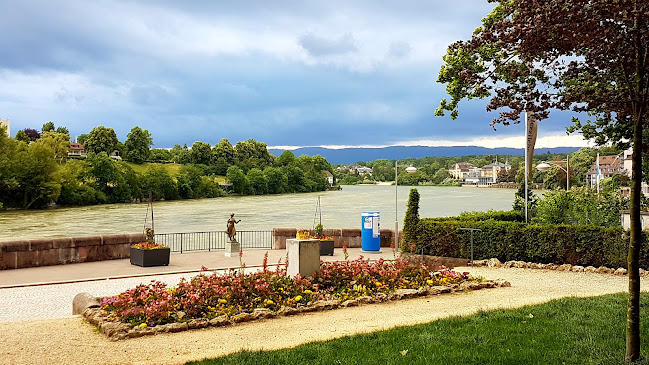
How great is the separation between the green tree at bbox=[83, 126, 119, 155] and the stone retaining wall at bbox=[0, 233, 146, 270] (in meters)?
93.8

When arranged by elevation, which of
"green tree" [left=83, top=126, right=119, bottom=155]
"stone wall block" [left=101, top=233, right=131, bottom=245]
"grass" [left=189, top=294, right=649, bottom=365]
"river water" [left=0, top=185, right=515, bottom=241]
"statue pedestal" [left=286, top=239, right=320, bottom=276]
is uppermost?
"green tree" [left=83, top=126, right=119, bottom=155]

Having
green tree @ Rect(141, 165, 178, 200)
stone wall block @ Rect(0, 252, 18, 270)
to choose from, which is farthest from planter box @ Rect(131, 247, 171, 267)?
green tree @ Rect(141, 165, 178, 200)

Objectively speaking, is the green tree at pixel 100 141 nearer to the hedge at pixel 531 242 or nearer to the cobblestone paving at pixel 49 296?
the cobblestone paving at pixel 49 296

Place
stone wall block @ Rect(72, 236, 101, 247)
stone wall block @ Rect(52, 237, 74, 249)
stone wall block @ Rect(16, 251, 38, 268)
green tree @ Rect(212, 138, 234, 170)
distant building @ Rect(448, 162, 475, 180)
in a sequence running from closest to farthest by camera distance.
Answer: stone wall block @ Rect(16, 251, 38, 268)
stone wall block @ Rect(52, 237, 74, 249)
stone wall block @ Rect(72, 236, 101, 247)
green tree @ Rect(212, 138, 234, 170)
distant building @ Rect(448, 162, 475, 180)

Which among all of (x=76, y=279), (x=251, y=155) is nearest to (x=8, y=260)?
(x=76, y=279)

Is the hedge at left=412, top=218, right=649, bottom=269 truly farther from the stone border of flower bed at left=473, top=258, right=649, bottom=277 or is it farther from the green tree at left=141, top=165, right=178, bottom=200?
the green tree at left=141, top=165, right=178, bottom=200

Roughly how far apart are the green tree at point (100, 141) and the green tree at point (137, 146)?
335cm

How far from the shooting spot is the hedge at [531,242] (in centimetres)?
1338

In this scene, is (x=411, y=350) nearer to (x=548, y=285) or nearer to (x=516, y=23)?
(x=516, y=23)

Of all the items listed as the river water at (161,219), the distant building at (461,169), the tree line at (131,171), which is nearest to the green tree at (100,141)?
the tree line at (131,171)

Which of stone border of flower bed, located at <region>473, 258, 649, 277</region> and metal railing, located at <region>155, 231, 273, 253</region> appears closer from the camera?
stone border of flower bed, located at <region>473, 258, 649, 277</region>

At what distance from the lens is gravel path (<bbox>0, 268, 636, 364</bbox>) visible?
646 centimetres

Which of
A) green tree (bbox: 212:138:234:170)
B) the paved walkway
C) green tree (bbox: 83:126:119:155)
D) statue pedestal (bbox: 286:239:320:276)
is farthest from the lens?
green tree (bbox: 212:138:234:170)

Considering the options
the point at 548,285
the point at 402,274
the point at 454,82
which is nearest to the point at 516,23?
the point at 402,274
